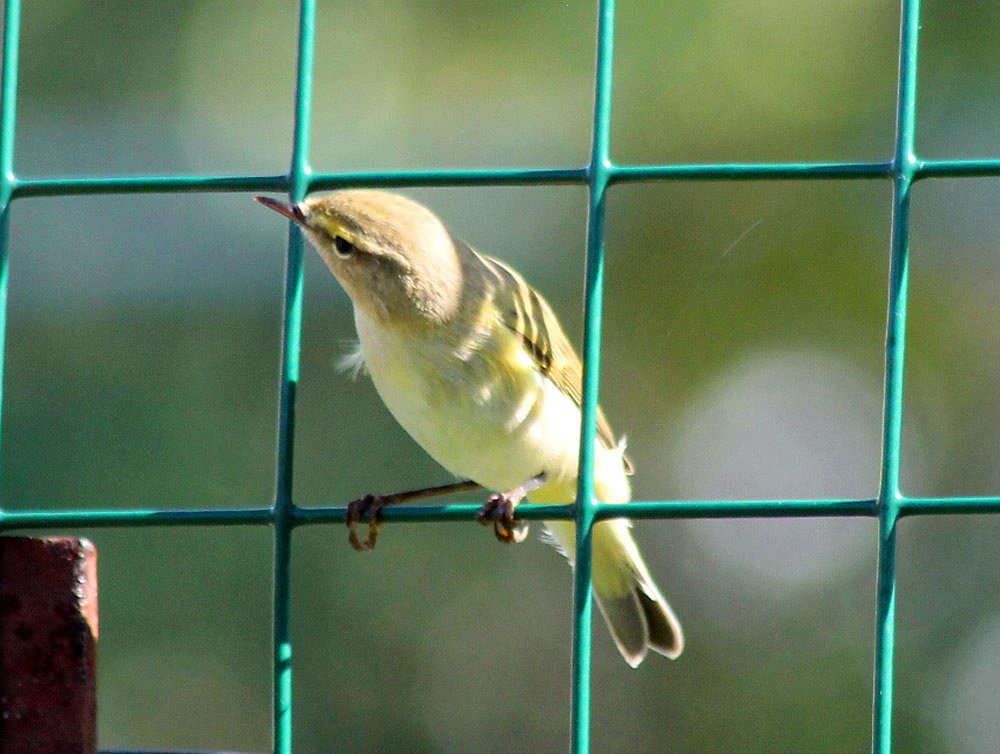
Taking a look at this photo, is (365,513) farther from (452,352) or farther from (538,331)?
(538,331)

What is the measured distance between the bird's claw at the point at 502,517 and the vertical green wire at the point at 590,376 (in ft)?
0.69

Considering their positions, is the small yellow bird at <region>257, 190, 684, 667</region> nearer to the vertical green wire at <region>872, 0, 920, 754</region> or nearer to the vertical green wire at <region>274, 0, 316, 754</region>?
the vertical green wire at <region>274, 0, 316, 754</region>

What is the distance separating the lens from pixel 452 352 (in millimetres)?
2992

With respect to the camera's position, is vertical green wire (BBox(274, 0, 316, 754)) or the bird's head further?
the bird's head

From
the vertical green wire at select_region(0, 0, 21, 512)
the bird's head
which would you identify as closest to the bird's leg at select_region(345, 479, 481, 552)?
the bird's head

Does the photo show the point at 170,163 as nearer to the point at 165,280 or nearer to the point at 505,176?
the point at 165,280

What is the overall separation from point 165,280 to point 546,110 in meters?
1.96

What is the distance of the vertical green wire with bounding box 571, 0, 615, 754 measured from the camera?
234cm

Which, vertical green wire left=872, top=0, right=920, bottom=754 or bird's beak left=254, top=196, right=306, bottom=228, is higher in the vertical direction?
bird's beak left=254, top=196, right=306, bottom=228

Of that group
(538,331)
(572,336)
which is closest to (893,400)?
(538,331)

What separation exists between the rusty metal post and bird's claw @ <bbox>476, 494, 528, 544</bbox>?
0.74 m

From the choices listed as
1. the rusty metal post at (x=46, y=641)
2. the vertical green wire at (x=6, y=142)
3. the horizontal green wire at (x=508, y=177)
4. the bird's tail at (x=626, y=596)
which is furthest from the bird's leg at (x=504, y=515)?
the vertical green wire at (x=6, y=142)

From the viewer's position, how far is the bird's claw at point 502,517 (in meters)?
2.64

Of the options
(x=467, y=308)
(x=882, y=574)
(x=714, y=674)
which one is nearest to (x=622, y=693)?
(x=714, y=674)
